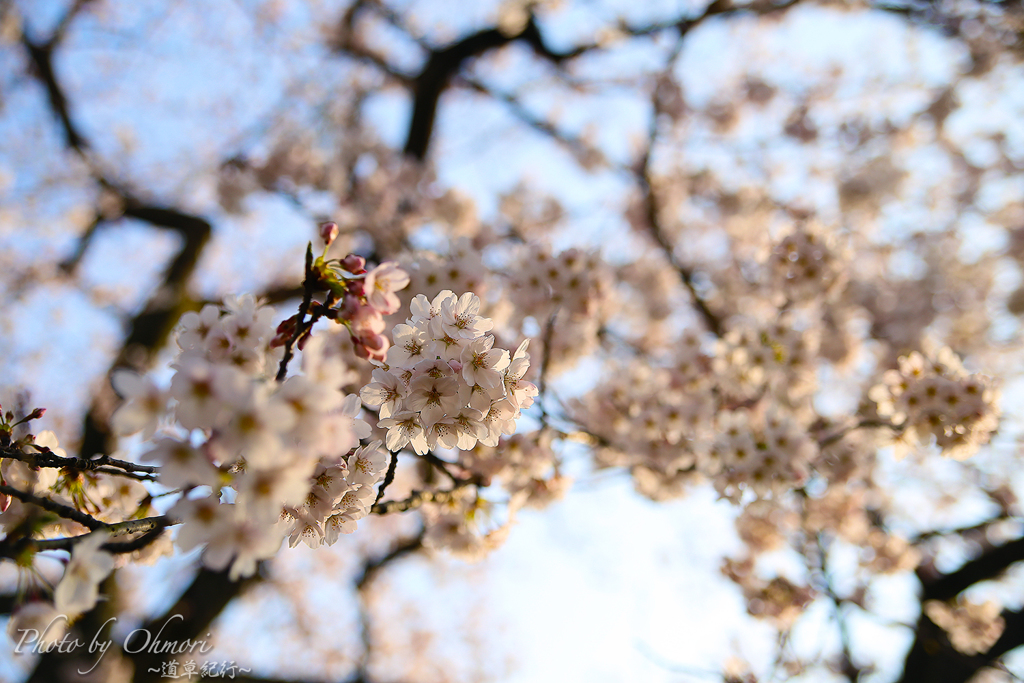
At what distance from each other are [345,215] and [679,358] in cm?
411

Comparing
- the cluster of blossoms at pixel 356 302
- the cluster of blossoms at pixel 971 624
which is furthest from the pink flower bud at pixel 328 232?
the cluster of blossoms at pixel 971 624

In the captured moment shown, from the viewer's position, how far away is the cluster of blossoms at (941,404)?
225 centimetres

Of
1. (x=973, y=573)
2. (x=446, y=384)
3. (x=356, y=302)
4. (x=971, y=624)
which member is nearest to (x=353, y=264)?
(x=356, y=302)

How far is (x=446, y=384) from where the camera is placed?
1.39 m

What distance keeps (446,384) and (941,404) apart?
8.11 ft

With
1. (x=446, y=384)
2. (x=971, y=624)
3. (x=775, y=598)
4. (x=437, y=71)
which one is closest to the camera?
(x=446, y=384)

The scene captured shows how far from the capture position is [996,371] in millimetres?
7031

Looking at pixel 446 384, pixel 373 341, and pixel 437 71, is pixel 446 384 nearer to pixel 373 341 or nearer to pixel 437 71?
pixel 373 341

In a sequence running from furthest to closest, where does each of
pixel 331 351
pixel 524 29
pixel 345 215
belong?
1. pixel 524 29
2. pixel 345 215
3. pixel 331 351

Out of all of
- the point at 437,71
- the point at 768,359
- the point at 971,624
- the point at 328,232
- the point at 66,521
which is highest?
the point at 328,232

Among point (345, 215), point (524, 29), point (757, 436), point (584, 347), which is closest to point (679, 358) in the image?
point (584, 347)

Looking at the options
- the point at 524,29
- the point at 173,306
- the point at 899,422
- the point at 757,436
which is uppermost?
the point at 524,29

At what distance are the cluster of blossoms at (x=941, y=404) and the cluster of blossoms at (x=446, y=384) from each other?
216 centimetres

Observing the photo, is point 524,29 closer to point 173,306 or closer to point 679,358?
point 679,358
